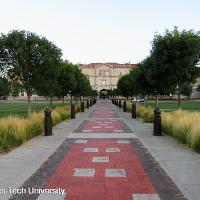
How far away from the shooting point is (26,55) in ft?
80.1

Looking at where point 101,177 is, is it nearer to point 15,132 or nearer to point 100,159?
Result: point 100,159

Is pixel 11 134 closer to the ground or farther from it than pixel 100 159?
farther from it

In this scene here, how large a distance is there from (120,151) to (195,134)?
2.11 m

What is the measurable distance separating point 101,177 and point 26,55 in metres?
16.8

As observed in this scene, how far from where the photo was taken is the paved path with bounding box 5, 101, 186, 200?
279 inches

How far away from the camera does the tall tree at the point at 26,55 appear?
2445 centimetres

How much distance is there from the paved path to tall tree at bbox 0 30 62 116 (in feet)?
39.7

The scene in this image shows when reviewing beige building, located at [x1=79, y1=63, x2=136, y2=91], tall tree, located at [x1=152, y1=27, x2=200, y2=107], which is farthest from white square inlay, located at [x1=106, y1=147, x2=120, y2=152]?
beige building, located at [x1=79, y1=63, x2=136, y2=91]

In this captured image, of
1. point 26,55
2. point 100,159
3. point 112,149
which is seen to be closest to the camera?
point 100,159

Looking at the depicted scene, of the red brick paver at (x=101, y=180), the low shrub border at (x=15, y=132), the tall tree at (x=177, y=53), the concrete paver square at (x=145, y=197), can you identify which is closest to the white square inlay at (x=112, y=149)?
the red brick paver at (x=101, y=180)

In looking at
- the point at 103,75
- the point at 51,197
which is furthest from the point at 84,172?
the point at 103,75

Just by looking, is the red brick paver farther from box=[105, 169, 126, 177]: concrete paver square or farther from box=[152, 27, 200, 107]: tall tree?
box=[152, 27, 200, 107]: tall tree

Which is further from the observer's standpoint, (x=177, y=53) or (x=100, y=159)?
(x=177, y=53)

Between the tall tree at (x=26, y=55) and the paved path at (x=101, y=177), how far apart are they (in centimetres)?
1209
